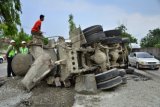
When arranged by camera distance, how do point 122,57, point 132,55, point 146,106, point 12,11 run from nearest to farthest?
point 146,106 → point 122,57 → point 12,11 → point 132,55

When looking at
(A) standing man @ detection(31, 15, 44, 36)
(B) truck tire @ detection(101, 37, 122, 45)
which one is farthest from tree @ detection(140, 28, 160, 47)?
(A) standing man @ detection(31, 15, 44, 36)

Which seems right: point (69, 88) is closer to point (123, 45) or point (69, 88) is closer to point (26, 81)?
point (26, 81)

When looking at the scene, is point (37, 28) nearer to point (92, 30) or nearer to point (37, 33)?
point (37, 33)

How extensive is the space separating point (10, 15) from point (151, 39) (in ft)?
257

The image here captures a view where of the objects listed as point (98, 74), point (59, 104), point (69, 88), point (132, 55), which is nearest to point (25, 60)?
point (69, 88)

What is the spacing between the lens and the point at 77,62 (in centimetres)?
905

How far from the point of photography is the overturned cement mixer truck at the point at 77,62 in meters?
8.81

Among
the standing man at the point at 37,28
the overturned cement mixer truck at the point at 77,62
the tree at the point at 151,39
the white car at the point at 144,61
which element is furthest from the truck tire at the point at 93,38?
the tree at the point at 151,39

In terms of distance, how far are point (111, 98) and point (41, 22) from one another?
4271mm

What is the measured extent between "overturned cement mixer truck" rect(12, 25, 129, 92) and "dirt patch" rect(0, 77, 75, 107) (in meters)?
0.30

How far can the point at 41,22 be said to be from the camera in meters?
10.5

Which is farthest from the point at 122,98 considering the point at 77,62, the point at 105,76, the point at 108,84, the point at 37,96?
the point at 37,96

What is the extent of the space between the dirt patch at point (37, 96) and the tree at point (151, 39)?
69.9 m

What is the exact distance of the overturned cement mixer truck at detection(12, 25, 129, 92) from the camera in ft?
28.9
